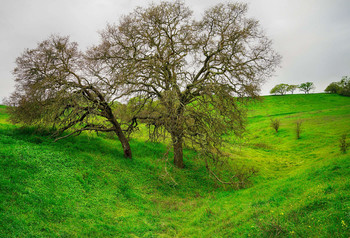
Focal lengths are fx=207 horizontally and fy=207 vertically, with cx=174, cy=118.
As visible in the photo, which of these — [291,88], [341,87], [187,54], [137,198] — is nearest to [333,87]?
[341,87]

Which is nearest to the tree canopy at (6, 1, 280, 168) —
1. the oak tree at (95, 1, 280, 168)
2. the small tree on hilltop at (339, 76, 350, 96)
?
the oak tree at (95, 1, 280, 168)

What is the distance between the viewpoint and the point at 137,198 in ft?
39.3

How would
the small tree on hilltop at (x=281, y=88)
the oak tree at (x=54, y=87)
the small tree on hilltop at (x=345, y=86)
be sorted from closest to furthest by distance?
1. the oak tree at (x=54, y=87)
2. the small tree on hilltop at (x=345, y=86)
3. the small tree on hilltop at (x=281, y=88)

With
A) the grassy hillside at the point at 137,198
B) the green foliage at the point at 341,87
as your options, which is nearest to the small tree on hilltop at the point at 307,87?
the green foliage at the point at 341,87

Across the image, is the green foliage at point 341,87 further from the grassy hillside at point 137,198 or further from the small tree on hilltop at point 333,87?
the grassy hillside at point 137,198

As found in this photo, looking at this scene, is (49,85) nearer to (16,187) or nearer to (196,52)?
(16,187)

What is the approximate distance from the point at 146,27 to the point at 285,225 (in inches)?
597

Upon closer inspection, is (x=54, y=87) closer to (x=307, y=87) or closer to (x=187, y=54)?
(x=187, y=54)

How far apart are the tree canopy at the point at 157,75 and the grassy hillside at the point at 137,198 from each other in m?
2.49

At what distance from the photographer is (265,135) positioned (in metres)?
38.3

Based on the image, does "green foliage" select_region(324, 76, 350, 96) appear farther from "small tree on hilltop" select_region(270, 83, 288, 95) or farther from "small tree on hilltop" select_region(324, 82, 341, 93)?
"small tree on hilltop" select_region(270, 83, 288, 95)

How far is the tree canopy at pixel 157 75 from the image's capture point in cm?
1404

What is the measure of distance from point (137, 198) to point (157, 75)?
896cm

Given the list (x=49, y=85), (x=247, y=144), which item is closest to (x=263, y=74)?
(x=49, y=85)
